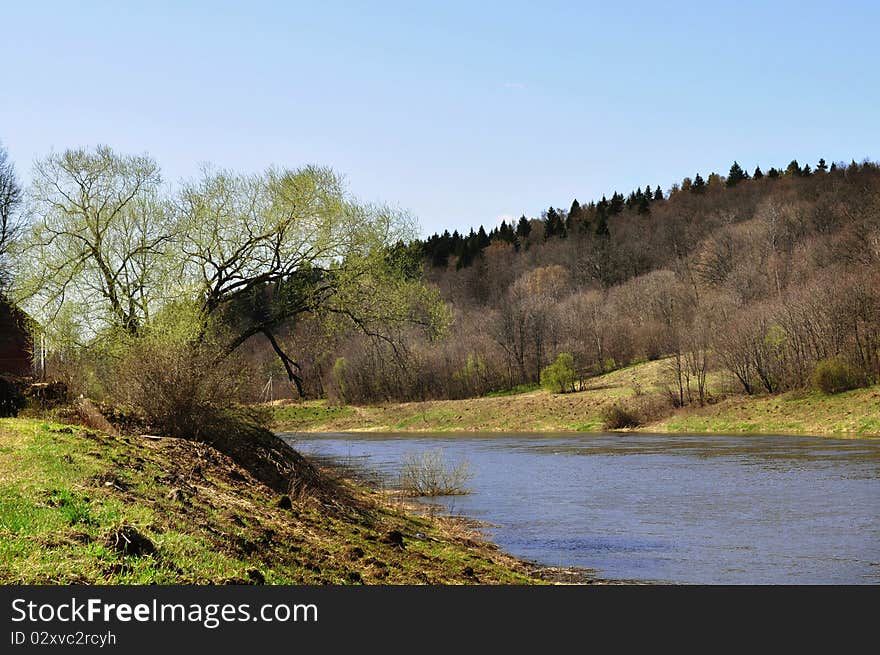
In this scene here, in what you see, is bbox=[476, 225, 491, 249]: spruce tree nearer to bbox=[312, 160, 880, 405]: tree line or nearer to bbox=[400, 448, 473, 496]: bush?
bbox=[312, 160, 880, 405]: tree line

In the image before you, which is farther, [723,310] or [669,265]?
[669,265]

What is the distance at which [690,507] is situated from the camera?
84.5 feet

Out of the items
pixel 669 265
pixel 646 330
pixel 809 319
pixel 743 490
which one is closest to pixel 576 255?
pixel 669 265

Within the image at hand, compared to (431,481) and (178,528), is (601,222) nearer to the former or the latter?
(431,481)

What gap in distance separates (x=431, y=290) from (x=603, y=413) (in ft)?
136

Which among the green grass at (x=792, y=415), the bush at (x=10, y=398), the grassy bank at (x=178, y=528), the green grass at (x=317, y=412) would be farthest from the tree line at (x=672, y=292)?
the grassy bank at (x=178, y=528)

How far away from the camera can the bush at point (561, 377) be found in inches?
3334

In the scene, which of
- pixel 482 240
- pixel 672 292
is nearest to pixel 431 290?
pixel 672 292

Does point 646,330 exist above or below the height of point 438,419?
above

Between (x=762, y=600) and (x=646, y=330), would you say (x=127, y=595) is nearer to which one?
(x=762, y=600)

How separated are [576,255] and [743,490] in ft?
406

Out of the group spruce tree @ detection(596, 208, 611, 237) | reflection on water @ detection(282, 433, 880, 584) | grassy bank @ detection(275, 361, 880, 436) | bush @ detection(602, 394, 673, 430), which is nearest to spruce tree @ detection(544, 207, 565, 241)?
spruce tree @ detection(596, 208, 611, 237)

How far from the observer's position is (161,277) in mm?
28469

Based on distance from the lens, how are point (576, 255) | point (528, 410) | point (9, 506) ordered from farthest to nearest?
point (576, 255)
point (528, 410)
point (9, 506)
